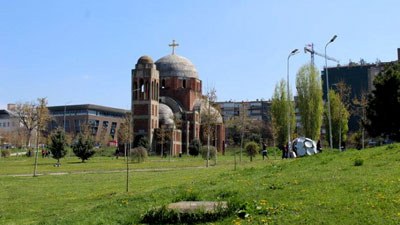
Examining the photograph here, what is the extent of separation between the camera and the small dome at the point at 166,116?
7406 centimetres

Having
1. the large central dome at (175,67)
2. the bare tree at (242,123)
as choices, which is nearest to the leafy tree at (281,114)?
the bare tree at (242,123)

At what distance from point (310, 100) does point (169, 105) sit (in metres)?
29.6

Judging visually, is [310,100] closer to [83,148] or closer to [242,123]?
[242,123]

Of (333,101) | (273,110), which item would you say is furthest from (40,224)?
(273,110)

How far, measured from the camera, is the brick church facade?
71188mm

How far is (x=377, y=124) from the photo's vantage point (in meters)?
39.4

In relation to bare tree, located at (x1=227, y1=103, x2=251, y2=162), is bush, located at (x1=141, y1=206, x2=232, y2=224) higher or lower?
lower

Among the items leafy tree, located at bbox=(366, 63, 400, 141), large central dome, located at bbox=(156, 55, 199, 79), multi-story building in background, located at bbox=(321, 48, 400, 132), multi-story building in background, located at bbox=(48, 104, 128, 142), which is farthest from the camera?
multi-story building in background, located at bbox=(48, 104, 128, 142)

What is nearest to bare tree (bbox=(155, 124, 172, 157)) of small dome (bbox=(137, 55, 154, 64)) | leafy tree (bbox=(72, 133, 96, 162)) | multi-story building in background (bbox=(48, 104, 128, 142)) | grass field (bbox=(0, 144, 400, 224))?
small dome (bbox=(137, 55, 154, 64))

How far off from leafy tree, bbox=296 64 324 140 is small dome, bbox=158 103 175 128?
21.6 metres

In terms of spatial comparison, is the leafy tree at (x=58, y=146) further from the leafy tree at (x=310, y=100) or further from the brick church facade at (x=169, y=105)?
the leafy tree at (x=310, y=100)

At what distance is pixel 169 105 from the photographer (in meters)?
81.7

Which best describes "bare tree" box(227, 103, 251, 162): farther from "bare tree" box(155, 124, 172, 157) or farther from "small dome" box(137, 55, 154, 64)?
"small dome" box(137, 55, 154, 64)

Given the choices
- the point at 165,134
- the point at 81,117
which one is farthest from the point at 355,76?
the point at 81,117
